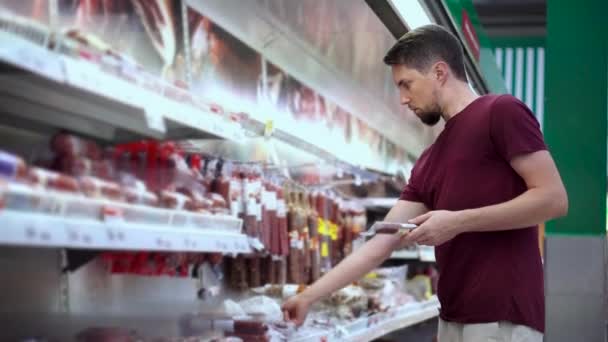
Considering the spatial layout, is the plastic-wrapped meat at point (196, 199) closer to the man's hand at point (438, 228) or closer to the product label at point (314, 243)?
the man's hand at point (438, 228)

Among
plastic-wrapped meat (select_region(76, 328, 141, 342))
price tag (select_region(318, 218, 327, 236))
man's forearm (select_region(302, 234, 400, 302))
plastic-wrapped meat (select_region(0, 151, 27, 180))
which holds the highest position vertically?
plastic-wrapped meat (select_region(0, 151, 27, 180))

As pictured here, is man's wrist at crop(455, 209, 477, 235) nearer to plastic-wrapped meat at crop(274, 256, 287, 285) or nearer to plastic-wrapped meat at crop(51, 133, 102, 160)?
plastic-wrapped meat at crop(51, 133, 102, 160)

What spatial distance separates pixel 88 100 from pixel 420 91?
1293 mm

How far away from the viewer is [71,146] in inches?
66.0

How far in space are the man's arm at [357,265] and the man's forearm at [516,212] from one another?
0.34 meters

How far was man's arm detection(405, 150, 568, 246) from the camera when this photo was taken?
7.33 ft

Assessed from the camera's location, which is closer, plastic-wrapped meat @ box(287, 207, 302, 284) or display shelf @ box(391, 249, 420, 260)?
plastic-wrapped meat @ box(287, 207, 302, 284)

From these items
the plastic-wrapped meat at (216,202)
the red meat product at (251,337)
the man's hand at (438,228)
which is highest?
the plastic-wrapped meat at (216,202)

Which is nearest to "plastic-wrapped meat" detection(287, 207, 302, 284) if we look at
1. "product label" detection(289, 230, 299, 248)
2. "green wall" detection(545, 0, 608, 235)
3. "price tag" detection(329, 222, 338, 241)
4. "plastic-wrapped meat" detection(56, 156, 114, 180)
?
"product label" detection(289, 230, 299, 248)

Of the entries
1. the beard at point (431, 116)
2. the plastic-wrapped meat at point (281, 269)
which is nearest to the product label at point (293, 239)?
the plastic-wrapped meat at point (281, 269)

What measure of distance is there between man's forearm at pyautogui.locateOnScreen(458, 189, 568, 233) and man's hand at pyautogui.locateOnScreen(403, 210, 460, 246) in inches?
0.8

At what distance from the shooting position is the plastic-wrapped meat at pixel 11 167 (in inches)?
53.4

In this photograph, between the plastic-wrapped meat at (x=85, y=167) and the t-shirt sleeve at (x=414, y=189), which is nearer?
the plastic-wrapped meat at (x=85, y=167)

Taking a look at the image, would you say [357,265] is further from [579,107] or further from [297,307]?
[579,107]
